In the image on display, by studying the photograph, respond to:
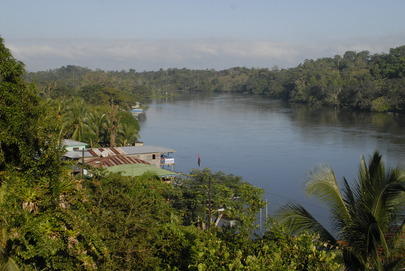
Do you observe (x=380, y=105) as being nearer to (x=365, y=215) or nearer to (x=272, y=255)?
(x=365, y=215)

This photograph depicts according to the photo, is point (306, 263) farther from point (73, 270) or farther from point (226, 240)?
point (73, 270)

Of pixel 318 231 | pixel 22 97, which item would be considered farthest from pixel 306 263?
pixel 22 97

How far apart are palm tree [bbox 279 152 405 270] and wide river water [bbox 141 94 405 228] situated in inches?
376

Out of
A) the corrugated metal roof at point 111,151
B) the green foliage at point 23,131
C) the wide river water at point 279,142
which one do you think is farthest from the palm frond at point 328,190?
the corrugated metal roof at point 111,151

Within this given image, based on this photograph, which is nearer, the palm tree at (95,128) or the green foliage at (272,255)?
the green foliage at (272,255)

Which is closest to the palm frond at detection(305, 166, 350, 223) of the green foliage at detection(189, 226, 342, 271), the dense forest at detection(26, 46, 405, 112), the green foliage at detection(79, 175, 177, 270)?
the green foliage at detection(189, 226, 342, 271)

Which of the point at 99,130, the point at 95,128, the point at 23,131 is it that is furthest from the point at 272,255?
the point at 99,130

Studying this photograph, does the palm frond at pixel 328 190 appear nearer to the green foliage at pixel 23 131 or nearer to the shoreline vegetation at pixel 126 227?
the shoreline vegetation at pixel 126 227

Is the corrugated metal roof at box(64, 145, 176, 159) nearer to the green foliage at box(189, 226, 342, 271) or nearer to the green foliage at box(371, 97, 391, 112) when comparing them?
the green foliage at box(189, 226, 342, 271)

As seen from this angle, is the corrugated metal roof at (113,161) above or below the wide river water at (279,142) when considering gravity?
above

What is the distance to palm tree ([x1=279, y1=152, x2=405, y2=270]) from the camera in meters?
4.23

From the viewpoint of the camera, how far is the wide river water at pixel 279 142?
22.4 metres

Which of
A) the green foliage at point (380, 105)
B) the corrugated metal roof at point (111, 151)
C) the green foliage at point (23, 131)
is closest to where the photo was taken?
the green foliage at point (23, 131)

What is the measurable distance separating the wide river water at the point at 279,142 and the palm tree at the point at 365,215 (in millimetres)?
9549
